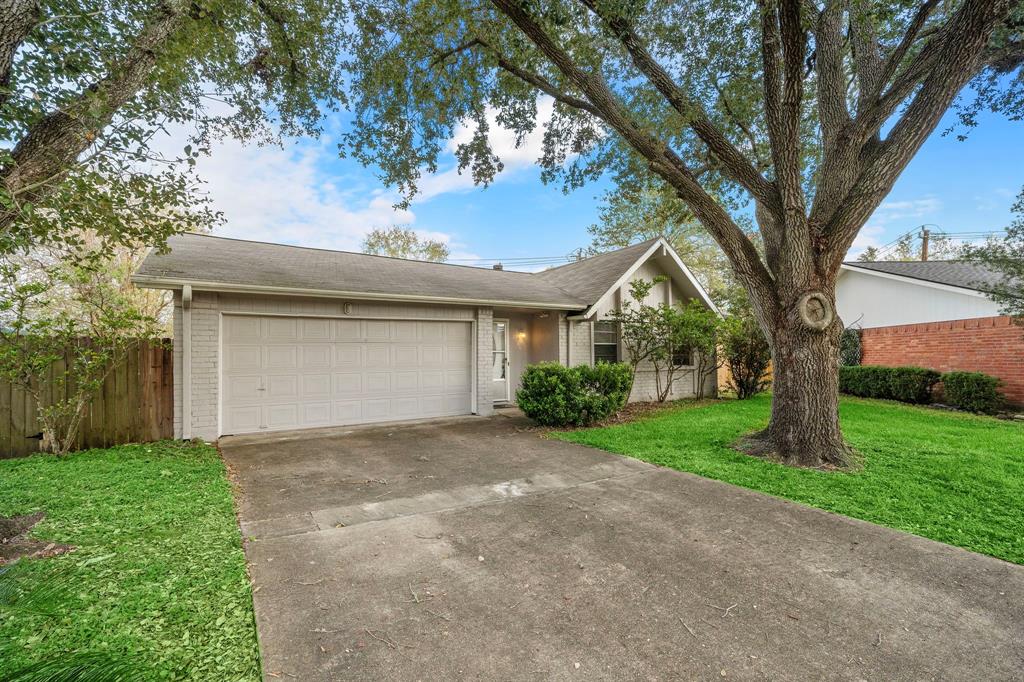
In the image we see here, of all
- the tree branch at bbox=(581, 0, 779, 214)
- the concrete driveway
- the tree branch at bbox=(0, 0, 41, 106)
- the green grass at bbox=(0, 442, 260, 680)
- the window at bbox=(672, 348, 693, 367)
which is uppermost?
the tree branch at bbox=(581, 0, 779, 214)

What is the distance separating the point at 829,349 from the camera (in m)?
6.29

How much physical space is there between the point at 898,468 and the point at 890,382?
27.1ft

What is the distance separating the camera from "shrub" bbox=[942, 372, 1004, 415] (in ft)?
33.0

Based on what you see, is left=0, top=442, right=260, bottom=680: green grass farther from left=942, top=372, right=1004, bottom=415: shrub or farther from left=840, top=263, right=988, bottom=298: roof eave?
left=840, top=263, right=988, bottom=298: roof eave

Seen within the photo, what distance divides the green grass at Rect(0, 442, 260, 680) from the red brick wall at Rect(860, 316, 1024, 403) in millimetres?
15335

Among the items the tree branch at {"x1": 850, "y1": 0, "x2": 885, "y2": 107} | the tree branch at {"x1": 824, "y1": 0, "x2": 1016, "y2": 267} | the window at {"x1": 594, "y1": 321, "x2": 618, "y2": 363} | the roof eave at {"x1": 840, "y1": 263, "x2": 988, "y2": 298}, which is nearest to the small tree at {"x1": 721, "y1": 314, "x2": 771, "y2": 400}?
the roof eave at {"x1": 840, "y1": 263, "x2": 988, "y2": 298}

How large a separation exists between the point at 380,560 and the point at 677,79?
31.1 feet

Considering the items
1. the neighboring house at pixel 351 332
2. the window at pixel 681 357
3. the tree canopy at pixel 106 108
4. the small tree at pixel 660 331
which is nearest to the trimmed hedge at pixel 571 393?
the neighboring house at pixel 351 332

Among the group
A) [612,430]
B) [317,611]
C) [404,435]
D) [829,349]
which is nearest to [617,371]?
[612,430]

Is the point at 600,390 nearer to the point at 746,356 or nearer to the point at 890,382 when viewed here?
the point at 746,356

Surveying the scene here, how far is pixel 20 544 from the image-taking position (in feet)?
11.4

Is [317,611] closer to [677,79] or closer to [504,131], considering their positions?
[504,131]

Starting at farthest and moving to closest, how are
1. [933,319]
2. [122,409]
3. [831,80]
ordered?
[933,319] → [122,409] → [831,80]

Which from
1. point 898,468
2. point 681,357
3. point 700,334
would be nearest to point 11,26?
point 898,468
